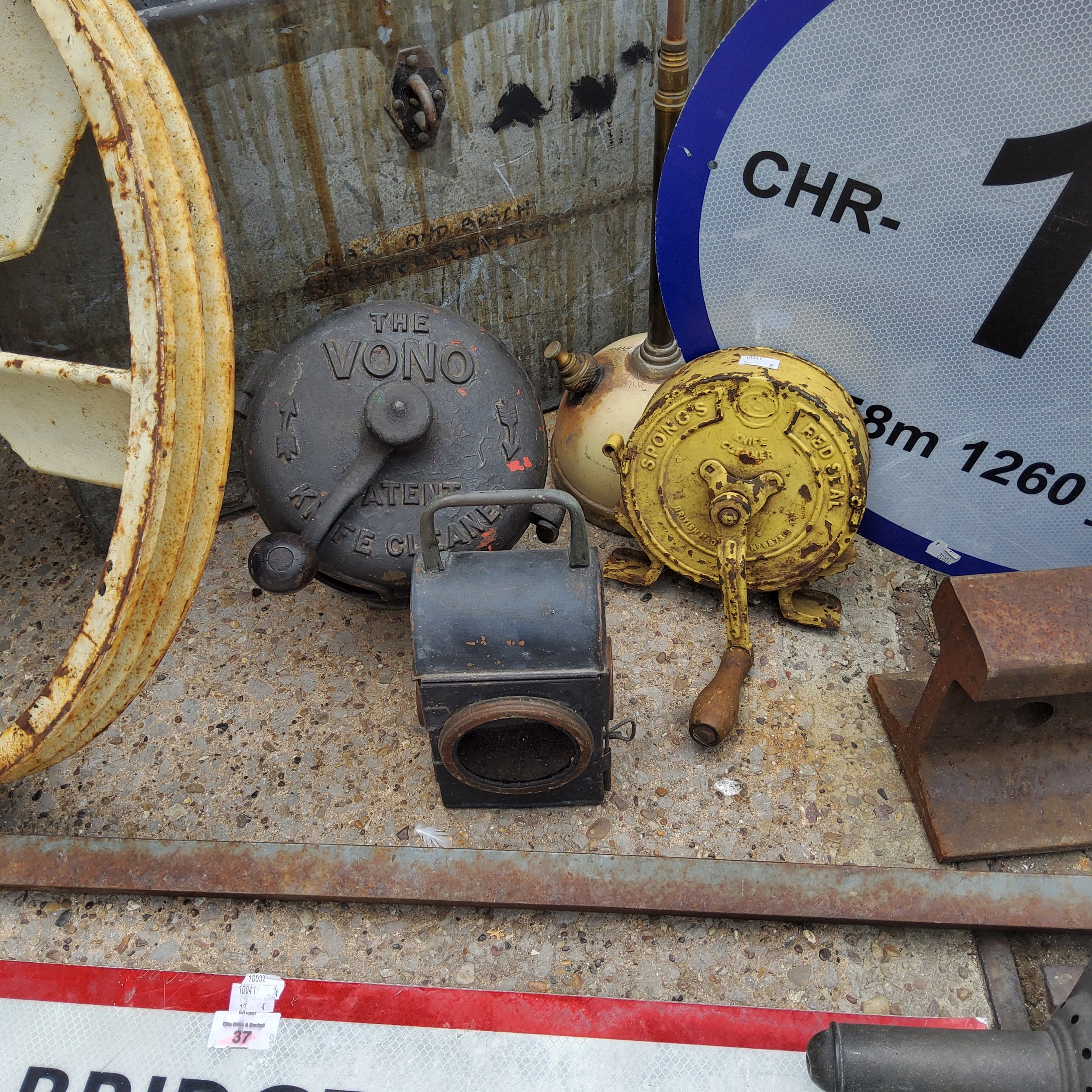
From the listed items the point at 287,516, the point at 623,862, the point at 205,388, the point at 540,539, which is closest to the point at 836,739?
the point at 623,862

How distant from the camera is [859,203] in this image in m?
2.01

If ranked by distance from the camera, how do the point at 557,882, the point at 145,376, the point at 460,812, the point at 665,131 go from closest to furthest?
the point at 145,376, the point at 557,882, the point at 460,812, the point at 665,131

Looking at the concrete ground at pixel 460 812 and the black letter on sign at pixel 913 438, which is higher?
the black letter on sign at pixel 913 438

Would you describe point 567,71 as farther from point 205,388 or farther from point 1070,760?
point 1070,760

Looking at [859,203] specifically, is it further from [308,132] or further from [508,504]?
[308,132]

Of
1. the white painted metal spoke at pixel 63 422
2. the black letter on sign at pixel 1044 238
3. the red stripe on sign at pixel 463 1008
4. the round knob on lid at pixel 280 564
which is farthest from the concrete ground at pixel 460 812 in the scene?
the black letter on sign at pixel 1044 238

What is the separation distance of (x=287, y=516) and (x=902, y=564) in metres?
1.82

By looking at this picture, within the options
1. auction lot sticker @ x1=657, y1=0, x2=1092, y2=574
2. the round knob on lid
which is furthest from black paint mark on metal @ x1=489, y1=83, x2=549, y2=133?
the round knob on lid

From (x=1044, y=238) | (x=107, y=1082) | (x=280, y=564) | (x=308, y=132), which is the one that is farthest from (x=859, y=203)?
(x=107, y=1082)

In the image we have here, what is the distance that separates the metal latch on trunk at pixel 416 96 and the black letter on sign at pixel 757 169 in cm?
89

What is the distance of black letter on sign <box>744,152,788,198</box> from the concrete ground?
43.9 inches

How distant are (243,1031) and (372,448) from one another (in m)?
1.27

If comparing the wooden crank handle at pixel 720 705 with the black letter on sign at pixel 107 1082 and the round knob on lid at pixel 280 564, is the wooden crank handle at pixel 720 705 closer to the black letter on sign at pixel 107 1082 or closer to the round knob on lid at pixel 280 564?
the round knob on lid at pixel 280 564

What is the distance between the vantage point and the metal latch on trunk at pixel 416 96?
7.57 ft
